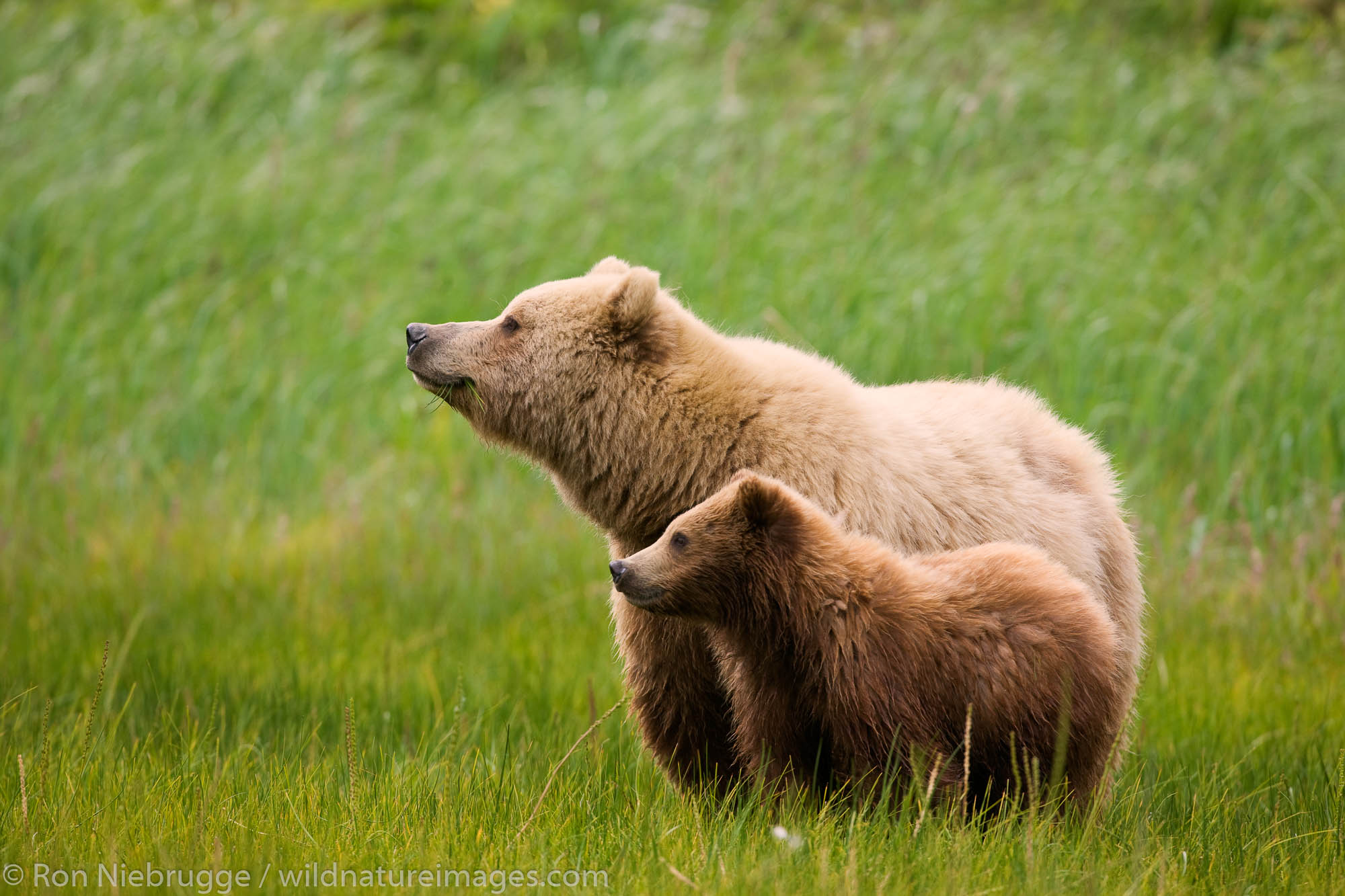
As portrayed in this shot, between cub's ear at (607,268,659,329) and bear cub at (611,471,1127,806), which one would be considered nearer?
bear cub at (611,471,1127,806)

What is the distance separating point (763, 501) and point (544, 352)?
106cm

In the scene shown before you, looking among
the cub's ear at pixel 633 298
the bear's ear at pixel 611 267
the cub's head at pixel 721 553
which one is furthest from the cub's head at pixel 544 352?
the cub's head at pixel 721 553

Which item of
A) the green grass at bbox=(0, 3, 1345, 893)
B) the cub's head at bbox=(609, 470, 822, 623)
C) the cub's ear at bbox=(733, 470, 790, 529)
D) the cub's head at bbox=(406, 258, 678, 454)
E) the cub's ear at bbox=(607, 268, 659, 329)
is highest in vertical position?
the cub's ear at bbox=(607, 268, 659, 329)

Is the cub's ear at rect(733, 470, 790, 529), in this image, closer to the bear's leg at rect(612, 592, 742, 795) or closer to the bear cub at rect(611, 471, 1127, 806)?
the bear cub at rect(611, 471, 1127, 806)

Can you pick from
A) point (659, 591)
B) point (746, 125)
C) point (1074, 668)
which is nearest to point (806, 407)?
point (659, 591)

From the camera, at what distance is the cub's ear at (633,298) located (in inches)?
157

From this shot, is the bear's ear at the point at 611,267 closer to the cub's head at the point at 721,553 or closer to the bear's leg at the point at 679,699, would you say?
the bear's leg at the point at 679,699

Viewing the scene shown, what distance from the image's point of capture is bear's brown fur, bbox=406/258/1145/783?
12.7 ft

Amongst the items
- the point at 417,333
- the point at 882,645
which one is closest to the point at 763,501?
the point at 882,645

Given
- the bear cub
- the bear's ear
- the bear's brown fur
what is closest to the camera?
the bear cub

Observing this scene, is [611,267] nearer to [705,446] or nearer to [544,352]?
[544,352]

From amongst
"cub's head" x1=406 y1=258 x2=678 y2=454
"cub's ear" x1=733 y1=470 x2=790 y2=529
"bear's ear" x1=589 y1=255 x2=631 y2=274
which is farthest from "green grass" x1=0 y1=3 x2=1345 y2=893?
"bear's ear" x1=589 y1=255 x2=631 y2=274

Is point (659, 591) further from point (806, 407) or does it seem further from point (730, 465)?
point (806, 407)

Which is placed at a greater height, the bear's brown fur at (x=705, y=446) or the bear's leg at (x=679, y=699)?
the bear's brown fur at (x=705, y=446)
